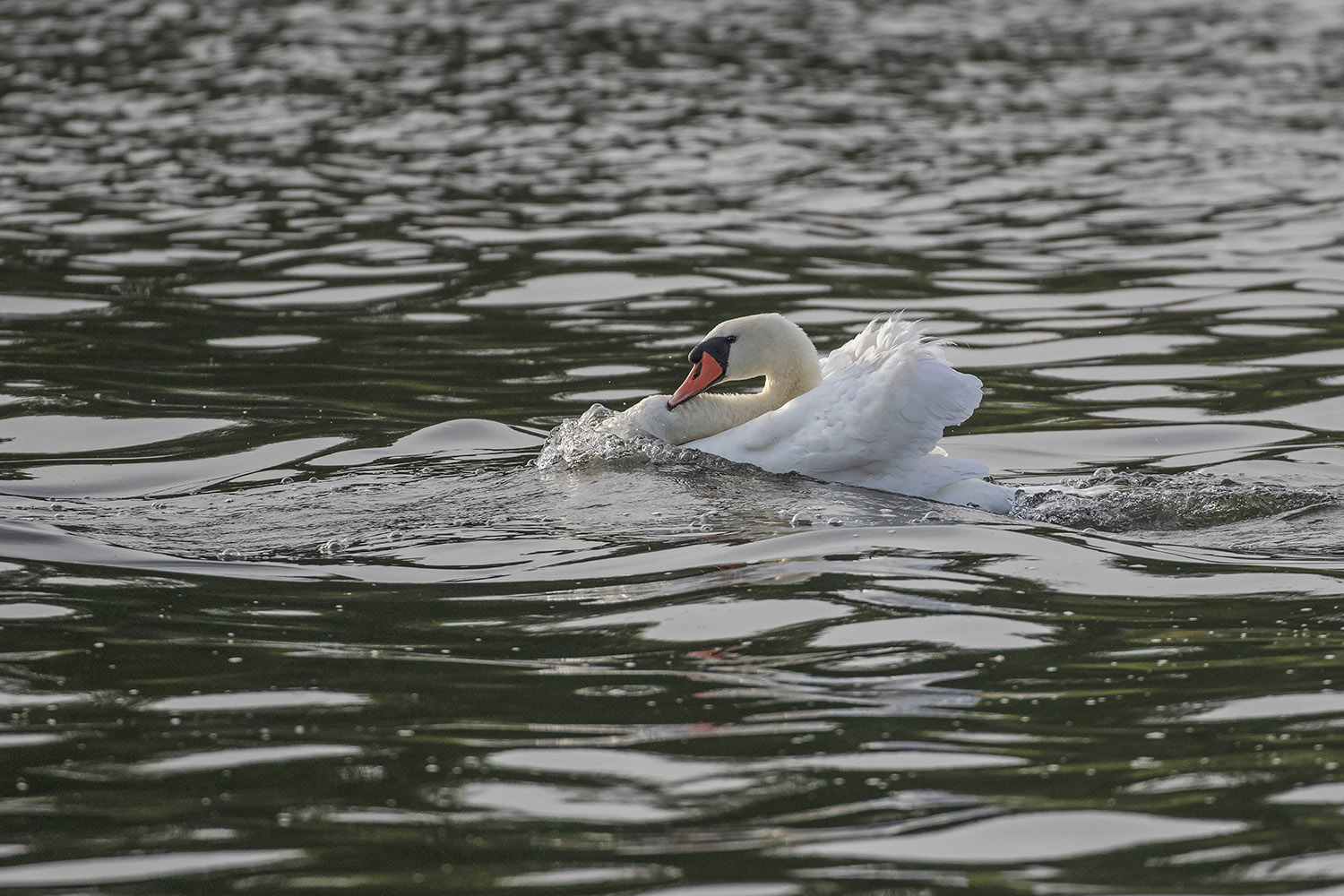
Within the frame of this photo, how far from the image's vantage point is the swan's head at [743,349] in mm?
8523

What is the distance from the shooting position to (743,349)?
8.55 metres

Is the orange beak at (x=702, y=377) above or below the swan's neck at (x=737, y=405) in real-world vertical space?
above

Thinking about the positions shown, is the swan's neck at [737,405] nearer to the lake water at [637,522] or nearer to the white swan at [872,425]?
the white swan at [872,425]

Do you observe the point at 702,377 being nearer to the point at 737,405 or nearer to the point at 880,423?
the point at 737,405

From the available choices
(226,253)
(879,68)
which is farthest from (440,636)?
(879,68)

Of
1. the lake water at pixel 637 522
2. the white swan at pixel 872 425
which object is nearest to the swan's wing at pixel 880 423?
the white swan at pixel 872 425

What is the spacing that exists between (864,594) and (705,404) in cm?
276

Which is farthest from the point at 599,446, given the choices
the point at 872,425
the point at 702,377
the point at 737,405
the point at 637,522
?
the point at 872,425

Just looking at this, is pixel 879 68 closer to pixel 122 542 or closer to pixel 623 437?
pixel 623 437

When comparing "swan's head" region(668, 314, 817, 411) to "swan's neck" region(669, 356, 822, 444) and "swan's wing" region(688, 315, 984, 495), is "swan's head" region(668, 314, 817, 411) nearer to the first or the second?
"swan's neck" region(669, 356, 822, 444)

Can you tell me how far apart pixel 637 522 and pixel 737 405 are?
173cm

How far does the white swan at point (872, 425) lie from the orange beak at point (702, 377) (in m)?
0.04

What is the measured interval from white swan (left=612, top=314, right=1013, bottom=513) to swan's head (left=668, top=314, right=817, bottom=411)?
36mm

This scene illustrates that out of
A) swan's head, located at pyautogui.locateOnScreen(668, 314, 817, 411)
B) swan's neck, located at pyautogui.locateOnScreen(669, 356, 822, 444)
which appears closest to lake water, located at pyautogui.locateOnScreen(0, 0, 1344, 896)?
swan's neck, located at pyautogui.locateOnScreen(669, 356, 822, 444)
